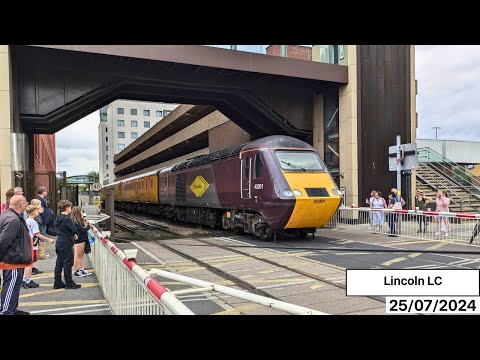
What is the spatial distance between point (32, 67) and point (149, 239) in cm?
926

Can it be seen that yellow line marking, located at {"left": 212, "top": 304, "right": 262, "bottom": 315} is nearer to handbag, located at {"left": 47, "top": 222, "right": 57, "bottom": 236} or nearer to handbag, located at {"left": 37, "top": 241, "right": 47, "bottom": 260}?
handbag, located at {"left": 37, "top": 241, "right": 47, "bottom": 260}

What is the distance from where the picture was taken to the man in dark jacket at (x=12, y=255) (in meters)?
5.41

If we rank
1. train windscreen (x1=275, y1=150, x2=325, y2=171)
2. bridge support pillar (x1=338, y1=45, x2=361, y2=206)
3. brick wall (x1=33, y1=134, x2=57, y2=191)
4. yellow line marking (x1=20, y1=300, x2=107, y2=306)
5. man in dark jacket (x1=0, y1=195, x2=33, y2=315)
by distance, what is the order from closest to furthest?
1. man in dark jacket (x1=0, y1=195, x2=33, y2=315)
2. yellow line marking (x1=20, y1=300, x2=107, y2=306)
3. train windscreen (x1=275, y1=150, x2=325, y2=171)
4. bridge support pillar (x1=338, y1=45, x2=361, y2=206)
5. brick wall (x1=33, y1=134, x2=57, y2=191)

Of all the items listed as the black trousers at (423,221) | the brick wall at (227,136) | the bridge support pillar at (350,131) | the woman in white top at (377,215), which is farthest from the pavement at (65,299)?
the brick wall at (227,136)

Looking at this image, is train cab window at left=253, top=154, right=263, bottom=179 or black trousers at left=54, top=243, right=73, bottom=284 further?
train cab window at left=253, top=154, right=263, bottom=179

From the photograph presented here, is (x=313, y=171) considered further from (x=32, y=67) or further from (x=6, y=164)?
(x=32, y=67)

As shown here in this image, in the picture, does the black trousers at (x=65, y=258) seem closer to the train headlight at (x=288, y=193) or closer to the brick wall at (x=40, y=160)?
the train headlight at (x=288, y=193)

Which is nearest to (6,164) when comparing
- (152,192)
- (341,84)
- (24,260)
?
(24,260)

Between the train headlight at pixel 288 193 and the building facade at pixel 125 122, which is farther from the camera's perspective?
the building facade at pixel 125 122

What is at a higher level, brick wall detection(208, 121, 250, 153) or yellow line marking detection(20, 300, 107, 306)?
brick wall detection(208, 121, 250, 153)

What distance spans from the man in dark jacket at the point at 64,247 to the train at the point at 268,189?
20.6ft

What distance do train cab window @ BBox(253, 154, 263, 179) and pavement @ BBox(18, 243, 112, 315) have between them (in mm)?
6353

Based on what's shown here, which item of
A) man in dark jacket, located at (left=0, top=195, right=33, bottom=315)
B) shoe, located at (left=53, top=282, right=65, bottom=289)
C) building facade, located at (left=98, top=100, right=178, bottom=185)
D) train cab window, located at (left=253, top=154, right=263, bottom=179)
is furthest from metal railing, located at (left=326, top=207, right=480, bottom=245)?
building facade, located at (left=98, top=100, right=178, bottom=185)

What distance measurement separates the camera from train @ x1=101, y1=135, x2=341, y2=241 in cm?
1230
